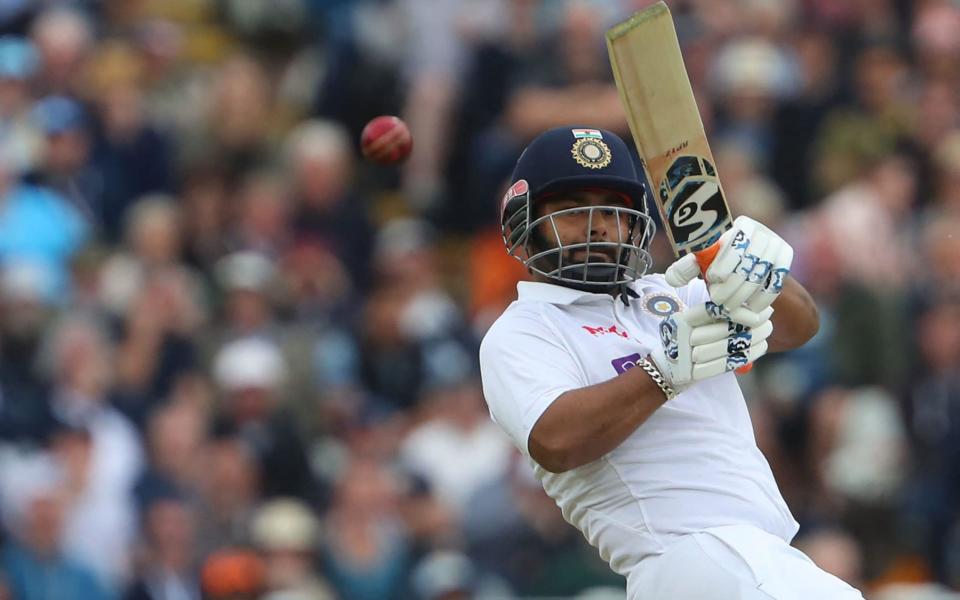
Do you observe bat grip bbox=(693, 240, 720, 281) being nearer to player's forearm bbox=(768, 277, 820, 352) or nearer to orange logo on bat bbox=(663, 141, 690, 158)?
orange logo on bat bbox=(663, 141, 690, 158)

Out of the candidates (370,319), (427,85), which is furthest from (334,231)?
(427,85)

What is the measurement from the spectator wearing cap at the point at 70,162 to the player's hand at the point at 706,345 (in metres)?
6.86

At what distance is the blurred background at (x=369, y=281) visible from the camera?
854cm

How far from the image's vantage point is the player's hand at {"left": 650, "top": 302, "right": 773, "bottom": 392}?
4148 millimetres

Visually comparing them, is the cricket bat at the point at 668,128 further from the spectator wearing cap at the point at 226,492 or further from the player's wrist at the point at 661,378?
the spectator wearing cap at the point at 226,492

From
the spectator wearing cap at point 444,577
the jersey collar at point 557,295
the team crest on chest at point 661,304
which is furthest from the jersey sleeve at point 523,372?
the spectator wearing cap at point 444,577

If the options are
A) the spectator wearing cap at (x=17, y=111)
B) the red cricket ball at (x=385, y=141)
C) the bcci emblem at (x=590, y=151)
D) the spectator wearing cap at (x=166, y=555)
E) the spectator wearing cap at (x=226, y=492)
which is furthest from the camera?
the spectator wearing cap at (x=17, y=111)

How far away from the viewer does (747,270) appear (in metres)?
4.11

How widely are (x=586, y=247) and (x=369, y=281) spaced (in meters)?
5.66

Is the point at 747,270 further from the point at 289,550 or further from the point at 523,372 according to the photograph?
the point at 289,550


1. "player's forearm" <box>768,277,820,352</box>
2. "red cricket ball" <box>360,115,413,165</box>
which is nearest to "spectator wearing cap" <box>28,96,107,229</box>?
"red cricket ball" <box>360,115,413,165</box>

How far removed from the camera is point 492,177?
10.4 meters

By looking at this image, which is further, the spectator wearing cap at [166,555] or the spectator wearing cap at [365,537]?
the spectator wearing cap at [166,555]

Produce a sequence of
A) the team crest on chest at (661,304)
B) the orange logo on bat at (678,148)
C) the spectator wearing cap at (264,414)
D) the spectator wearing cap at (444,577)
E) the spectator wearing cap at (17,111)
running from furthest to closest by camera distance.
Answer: the spectator wearing cap at (17,111) → the spectator wearing cap at (264,414) → the spectator wearing cap at (444,577) → the team crest on chest at (661,304) → the orange logo on bat at (678,148)
